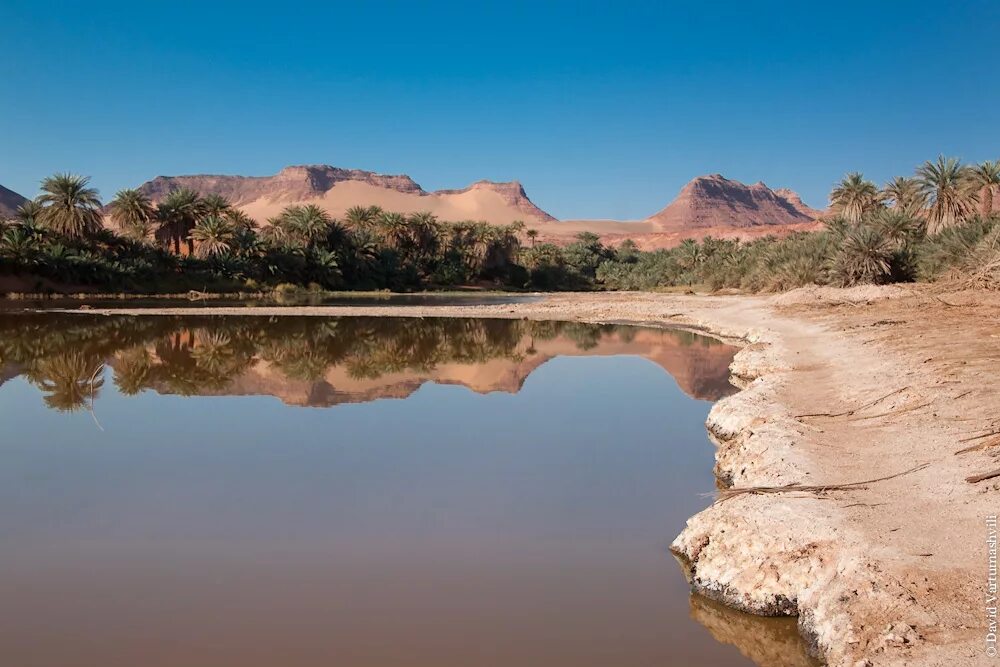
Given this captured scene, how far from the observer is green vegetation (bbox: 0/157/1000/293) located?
3105cm

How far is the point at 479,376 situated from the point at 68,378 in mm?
7375

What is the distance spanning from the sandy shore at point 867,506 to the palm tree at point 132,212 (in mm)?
53351

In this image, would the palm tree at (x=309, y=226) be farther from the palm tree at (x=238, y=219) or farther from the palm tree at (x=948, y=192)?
the palm tree at (x=948, y=192)

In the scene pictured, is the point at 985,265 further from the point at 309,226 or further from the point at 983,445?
the point at 309,226

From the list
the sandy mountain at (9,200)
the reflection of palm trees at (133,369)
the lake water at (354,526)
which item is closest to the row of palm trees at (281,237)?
the reflection of palm trees at (133,369)

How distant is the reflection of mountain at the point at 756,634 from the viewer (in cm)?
392

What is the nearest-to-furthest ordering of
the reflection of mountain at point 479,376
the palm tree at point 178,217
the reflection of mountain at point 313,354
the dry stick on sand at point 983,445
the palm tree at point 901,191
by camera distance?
the dry stick on sand at point 983,445, the reflection of mountain at point 479,376, the reflection of mountain at point 313,354, the palm tree at point 901,191, the palm tree at point 178,217

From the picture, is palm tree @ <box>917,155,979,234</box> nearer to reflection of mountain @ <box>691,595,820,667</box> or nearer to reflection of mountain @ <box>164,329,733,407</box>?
reflection of mountain @ <box>164,329,733,407</box>

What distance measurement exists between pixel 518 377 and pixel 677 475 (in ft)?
24.6

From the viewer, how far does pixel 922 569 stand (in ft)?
12.2

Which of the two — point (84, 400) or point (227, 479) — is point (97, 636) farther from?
point (84, 400)

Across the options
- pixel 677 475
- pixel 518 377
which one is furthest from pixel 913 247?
pixel 677 475

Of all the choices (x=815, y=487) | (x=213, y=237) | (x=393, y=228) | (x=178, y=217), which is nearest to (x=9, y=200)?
(x=393, y=228)

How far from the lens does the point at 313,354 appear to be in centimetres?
1770
